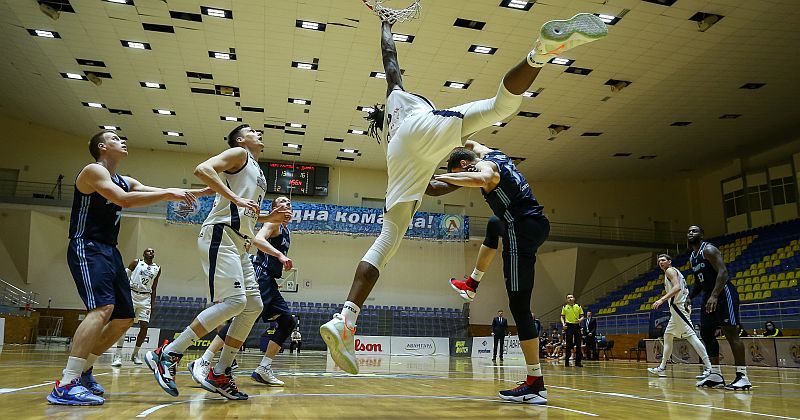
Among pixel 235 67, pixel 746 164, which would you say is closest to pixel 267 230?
pixel 235 67

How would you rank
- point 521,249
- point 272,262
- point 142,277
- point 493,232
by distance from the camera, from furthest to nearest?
point 142,277
point 272,262
point 493,232
point 521,249

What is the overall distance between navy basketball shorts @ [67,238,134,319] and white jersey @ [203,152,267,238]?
2.13ft

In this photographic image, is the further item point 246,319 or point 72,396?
point 246,319

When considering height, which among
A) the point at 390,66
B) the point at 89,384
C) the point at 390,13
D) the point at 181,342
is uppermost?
the point at 390,13

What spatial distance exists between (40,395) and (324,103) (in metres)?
16.6

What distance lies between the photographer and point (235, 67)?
55.8 ft

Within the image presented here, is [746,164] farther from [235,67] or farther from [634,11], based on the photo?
[235,67]

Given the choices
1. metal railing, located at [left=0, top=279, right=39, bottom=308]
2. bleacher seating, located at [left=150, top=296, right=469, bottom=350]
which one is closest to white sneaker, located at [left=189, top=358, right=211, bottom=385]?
bleacher seating, located at [left=150, top=296, right=469, bottom=350]

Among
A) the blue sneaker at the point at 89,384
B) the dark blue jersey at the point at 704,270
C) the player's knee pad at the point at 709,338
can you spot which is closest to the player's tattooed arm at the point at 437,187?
the blue sneaker at the point at 89,384

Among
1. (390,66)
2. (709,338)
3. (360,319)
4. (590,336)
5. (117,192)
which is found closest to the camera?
(117,192)

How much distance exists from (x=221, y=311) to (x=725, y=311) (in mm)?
5540

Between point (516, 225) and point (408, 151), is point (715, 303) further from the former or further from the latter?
point (408, 151)

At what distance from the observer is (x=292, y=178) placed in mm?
25594

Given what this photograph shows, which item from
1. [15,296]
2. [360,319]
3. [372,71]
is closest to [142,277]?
[372,71]
